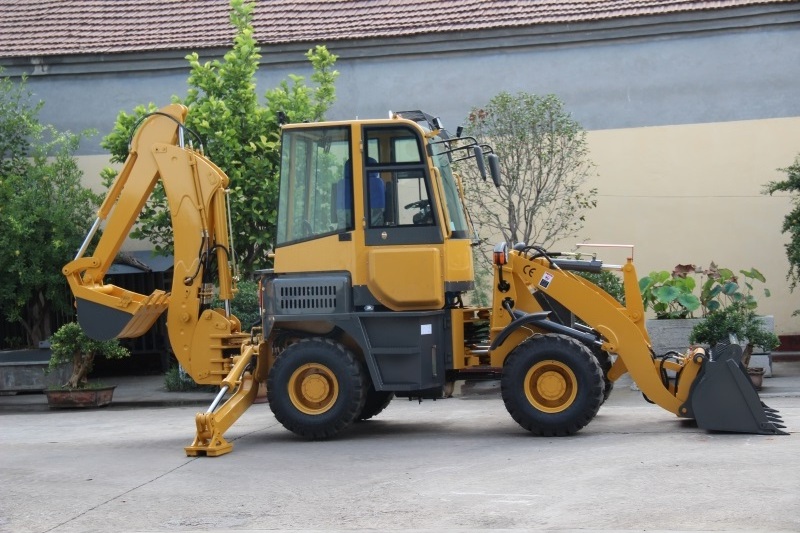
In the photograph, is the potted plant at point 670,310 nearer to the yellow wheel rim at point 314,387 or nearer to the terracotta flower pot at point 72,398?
the yellow wheel rim at point 314,387

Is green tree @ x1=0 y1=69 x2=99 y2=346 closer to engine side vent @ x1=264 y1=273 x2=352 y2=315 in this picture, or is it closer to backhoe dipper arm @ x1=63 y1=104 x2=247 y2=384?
backhoe dipper arm @ x1=63 y1=104 x2=247 y2=384

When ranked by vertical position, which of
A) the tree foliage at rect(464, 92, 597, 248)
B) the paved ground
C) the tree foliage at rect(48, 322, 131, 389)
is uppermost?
the tree foliage at rect(464, 92, 597, 248)

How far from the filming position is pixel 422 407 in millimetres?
14547

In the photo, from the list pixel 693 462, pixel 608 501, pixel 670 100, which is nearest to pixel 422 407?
pixel 693 462

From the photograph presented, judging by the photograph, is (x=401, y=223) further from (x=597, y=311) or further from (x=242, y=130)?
(x=242, y=130)

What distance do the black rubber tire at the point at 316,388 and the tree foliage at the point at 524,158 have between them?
6.23 m

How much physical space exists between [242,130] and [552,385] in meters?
7.62

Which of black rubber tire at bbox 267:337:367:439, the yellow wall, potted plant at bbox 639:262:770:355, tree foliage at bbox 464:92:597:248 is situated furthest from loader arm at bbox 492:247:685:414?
the yellow wall

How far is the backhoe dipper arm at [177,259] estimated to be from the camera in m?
11.9

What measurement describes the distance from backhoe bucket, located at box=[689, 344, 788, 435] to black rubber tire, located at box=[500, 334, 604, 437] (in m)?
0.97

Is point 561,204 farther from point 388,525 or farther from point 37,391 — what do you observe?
point 388,525

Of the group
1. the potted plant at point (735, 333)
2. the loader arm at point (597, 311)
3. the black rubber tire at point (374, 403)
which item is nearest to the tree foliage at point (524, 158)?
the potted plant at point (735, 333)

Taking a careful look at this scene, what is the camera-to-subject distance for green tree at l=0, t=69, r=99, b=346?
17.9 m

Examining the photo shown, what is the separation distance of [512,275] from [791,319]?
9082 millimetres
